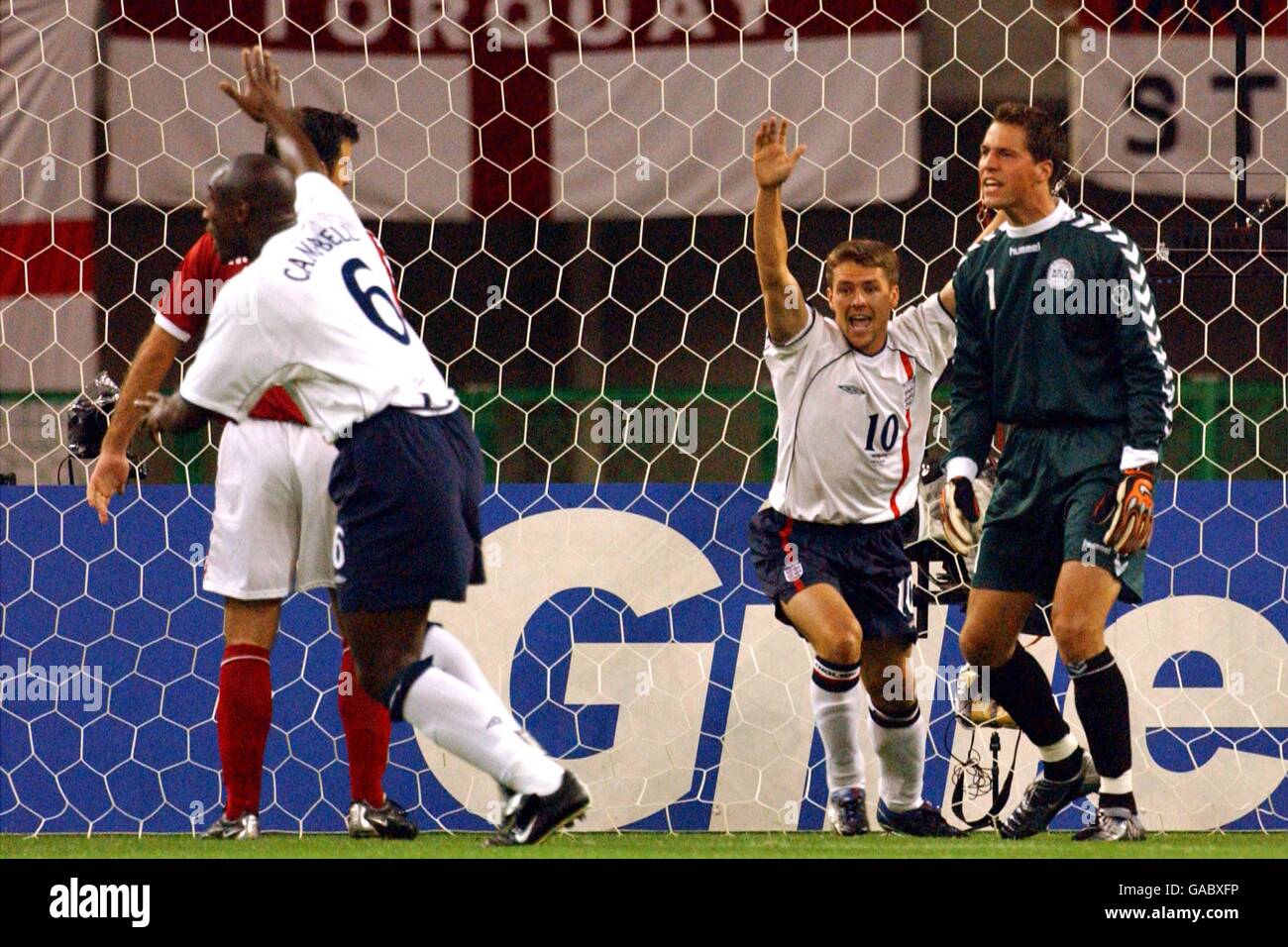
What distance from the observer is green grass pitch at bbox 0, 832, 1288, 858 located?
4.01 metres

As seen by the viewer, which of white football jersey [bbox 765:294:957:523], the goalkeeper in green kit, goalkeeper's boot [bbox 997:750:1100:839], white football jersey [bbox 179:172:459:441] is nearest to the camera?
white football jersey [bbox 179:172:459:441]

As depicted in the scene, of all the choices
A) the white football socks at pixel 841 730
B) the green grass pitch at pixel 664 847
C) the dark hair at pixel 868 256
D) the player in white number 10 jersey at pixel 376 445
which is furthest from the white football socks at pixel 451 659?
the dark hair at pixel 868 256

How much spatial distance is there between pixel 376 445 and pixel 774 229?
1381mm

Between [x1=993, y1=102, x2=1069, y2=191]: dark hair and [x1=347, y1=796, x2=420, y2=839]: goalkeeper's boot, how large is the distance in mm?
2155

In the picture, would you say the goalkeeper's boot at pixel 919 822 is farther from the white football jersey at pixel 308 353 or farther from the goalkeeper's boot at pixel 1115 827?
the white football jersey at pixel 308 353

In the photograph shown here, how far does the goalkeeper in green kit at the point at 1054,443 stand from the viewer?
4.22m

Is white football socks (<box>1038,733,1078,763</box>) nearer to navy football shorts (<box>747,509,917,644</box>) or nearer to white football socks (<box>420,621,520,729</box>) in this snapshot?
navy football shorts (<box>747,509,917,644</box>)

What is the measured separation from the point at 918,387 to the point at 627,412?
2.88 feet

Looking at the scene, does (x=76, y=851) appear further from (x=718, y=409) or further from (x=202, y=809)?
(x=718, y=409)

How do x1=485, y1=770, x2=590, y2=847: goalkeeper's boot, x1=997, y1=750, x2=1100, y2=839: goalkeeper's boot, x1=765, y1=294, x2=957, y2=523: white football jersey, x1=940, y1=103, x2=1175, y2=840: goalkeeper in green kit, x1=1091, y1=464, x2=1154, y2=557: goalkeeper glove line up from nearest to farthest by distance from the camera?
1. x1=485, y1=770, x2=590, y2=847: goalkeeper's boot
2. x1=1091, y1=464, x2=1154, y2=557: goalkeeper glove
3. x1=940, y1=103, x2=1175, y2=840: goalkeeper in green kit
4. x1=997, y1=750, x2=1100, y2=839: goalkeeper's boot
5. x1=765, y1=294, x2=957, y2=523: white football jersey

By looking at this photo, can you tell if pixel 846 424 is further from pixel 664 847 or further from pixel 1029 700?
pixel 664 847

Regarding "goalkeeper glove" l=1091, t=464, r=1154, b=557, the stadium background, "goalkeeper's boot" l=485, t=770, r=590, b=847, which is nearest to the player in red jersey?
the stadium background

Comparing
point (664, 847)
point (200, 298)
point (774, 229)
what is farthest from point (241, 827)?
point (774, 229)

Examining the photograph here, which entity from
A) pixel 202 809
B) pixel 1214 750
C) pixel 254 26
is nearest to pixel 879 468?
pixel 1214 750
